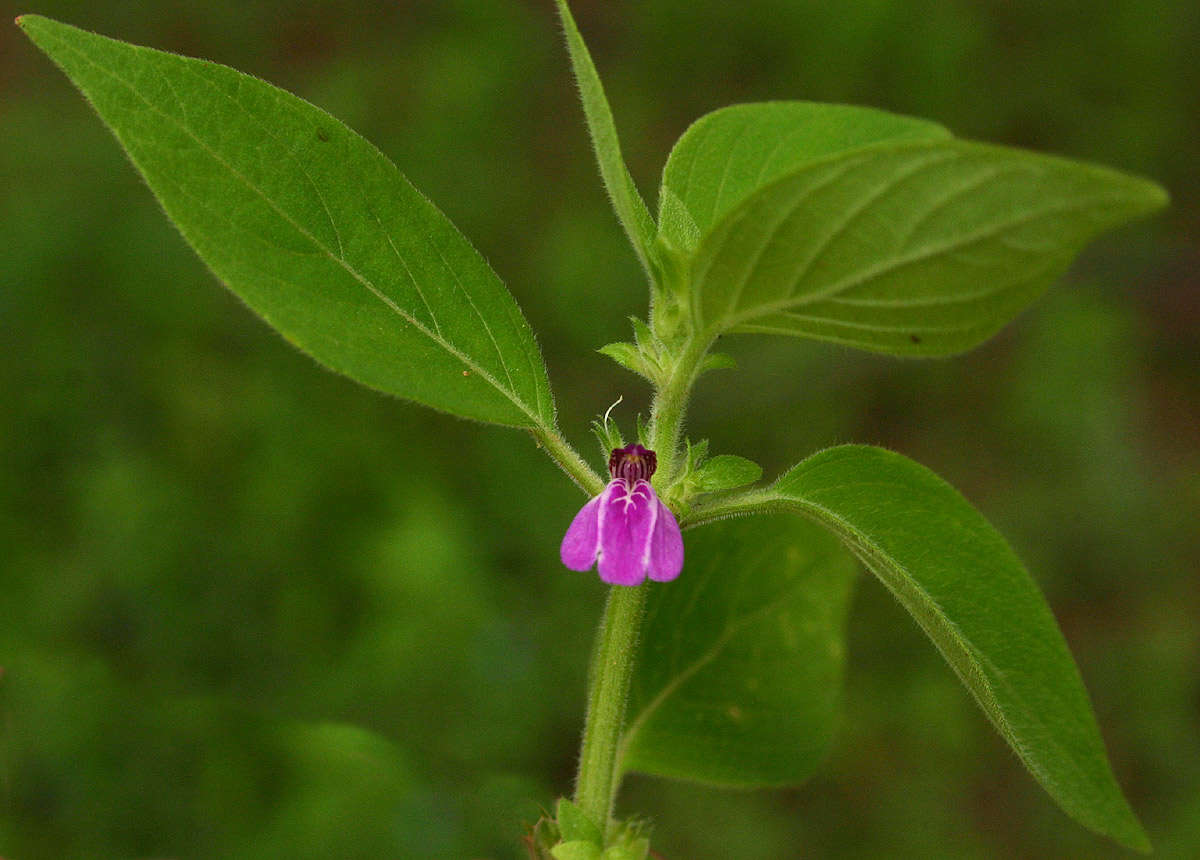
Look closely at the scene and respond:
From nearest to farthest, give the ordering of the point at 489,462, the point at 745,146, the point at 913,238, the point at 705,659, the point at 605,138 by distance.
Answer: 1. the point at 913,238
2. the point at 605,138
3. the point at 745,146
4. the point at 705,659
5. the point at 489,462

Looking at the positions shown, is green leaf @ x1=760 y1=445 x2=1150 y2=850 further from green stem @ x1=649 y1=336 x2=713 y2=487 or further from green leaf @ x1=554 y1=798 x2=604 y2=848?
green leaf @ x1=554 y1=798 x2=604 y2=848

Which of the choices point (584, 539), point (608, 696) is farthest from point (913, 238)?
point (608, 696)

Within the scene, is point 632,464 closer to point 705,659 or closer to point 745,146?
point 745,146

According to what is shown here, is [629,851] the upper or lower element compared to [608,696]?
lower

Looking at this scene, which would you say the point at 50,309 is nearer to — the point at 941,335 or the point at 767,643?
the point at 767,643

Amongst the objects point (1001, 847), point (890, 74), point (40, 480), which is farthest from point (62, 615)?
point (890, 74)

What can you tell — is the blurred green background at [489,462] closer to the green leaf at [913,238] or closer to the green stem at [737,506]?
the green stem at [737,506]
